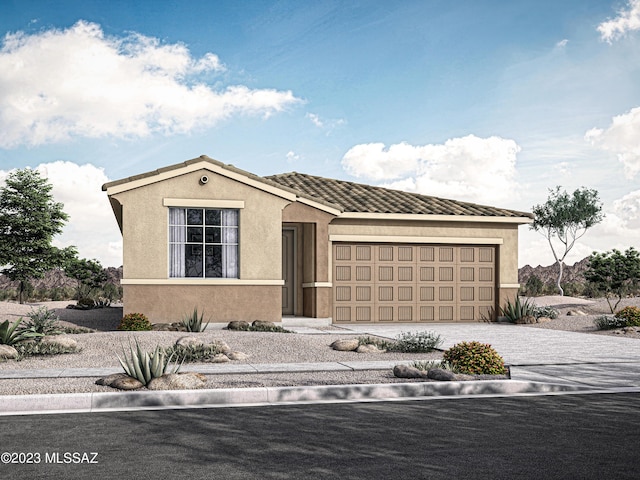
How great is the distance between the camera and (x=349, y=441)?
24.3 ft

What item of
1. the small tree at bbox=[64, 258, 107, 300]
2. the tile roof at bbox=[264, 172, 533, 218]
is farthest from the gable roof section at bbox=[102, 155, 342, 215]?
the small tree at bbox=[64, 258, 107, 300]

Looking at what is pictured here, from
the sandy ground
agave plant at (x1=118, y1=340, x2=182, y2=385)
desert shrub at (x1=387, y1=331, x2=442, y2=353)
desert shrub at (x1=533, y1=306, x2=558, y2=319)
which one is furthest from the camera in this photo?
desert shrub at (x1=533, y1=306, x2=558, y2=319)

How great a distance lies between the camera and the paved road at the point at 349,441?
6.32 m

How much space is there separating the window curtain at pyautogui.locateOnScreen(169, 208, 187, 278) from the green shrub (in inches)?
410

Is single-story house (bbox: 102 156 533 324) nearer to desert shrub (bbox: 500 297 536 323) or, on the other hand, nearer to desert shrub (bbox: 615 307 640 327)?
desert shrub (bbox: 500 297 536 323)

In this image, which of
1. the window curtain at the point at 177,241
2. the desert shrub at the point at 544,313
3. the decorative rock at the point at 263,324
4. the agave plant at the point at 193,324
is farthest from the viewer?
the desert shrub at the point at 544,313

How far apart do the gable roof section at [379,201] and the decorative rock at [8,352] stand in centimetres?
1197

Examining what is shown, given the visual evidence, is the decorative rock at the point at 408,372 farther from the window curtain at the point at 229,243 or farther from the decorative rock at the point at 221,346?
the window curtain at the point at 229,243

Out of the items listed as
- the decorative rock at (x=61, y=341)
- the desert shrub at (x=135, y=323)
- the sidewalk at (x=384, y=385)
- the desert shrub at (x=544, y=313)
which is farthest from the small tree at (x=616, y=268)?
the decorative rock at (x=61, y=341)

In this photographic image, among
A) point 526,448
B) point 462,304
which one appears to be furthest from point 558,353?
point 462,304

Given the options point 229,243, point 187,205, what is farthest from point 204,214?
point 229,243

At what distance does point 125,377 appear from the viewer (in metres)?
10.5

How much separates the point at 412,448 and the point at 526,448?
113 centimetres

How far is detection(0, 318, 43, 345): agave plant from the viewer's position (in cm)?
1448
